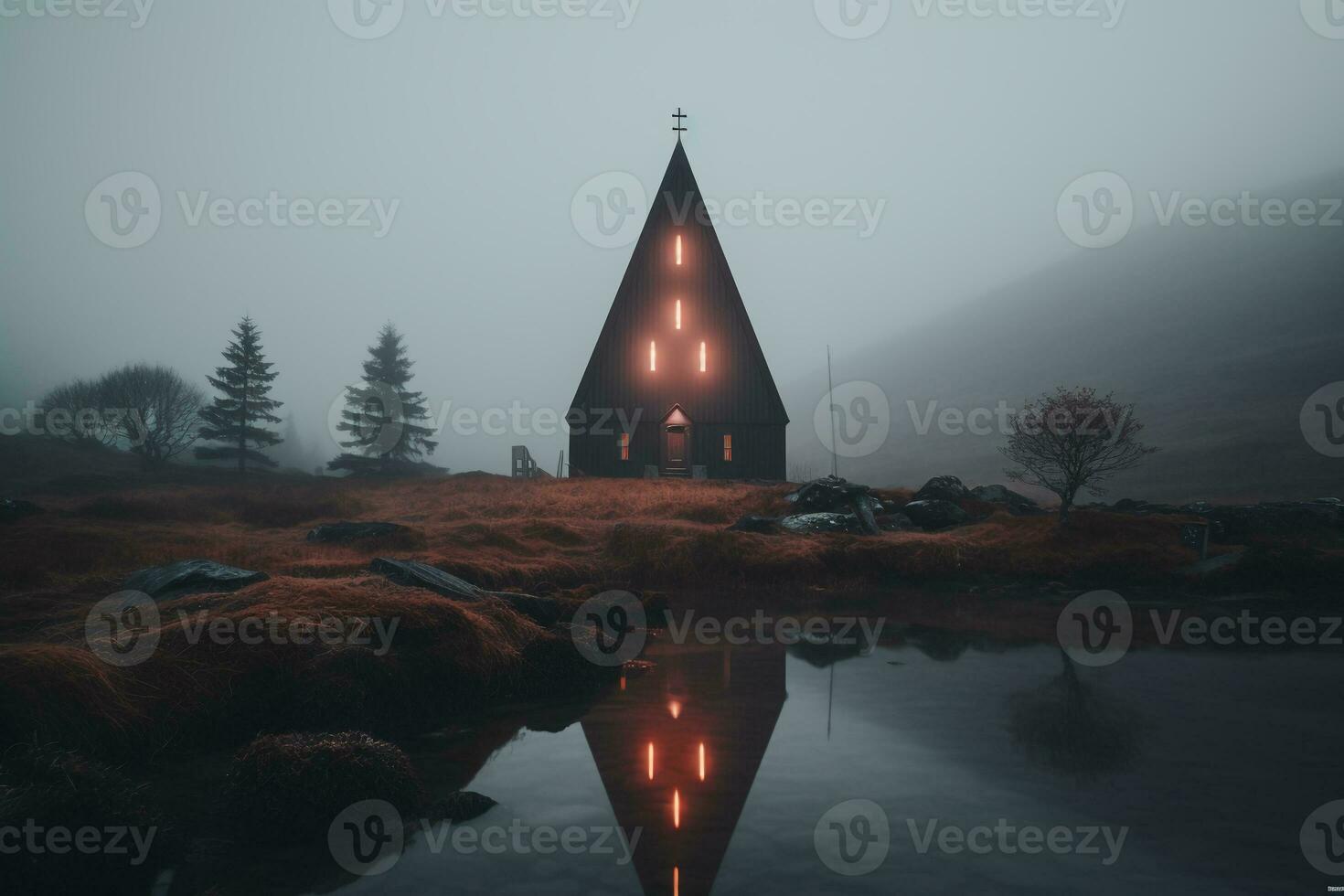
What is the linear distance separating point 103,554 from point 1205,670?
66.9ft

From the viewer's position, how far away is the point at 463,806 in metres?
6.62

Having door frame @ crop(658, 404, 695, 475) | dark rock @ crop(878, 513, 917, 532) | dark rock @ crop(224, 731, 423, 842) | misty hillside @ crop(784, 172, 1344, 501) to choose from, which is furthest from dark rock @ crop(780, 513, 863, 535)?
misty hillside @ crop(784, 172, 1344, 501)

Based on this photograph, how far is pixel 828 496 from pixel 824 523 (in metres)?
1.67

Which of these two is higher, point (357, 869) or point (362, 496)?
point (362, 496)

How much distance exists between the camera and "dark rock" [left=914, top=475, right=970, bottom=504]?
24.8 meters

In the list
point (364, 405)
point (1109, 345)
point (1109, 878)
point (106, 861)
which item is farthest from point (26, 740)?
point (1109, 345)

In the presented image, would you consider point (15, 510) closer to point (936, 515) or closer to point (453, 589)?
point (453, 589)

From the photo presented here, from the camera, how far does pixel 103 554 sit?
16359mm

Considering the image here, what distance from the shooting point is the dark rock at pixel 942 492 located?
24.8 m

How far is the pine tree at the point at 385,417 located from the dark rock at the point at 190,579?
→ 46725 millimetres

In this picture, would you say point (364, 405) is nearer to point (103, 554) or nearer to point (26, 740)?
point (103, 554)

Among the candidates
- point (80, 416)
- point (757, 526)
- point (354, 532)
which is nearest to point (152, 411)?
point (80, 416)

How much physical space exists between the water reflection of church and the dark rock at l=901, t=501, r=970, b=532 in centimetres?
1191

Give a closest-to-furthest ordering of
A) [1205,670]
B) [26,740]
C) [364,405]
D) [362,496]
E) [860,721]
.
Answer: [26,740] → [860,721] → [1205,670] → [362,496] → [364,405]
